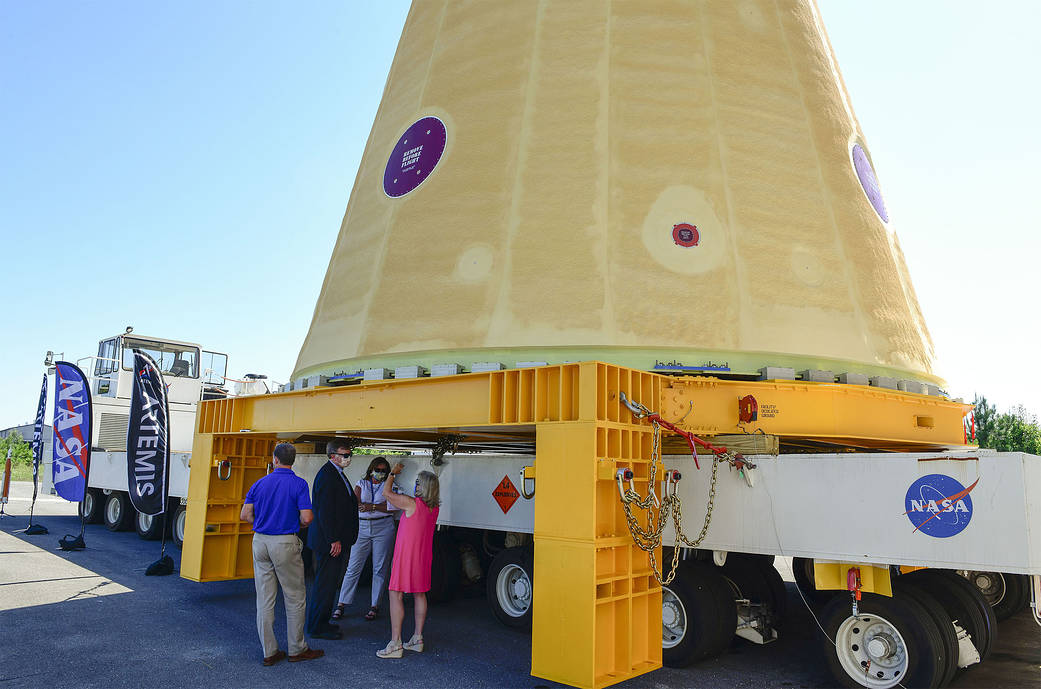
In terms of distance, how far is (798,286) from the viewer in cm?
822

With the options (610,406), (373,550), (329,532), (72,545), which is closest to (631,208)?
(610,406)

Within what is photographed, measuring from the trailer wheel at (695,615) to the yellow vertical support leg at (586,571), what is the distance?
0.59 metres

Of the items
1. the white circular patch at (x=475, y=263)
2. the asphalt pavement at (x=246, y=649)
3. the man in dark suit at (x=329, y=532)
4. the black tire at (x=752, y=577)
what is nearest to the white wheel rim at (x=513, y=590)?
the asphalt pavement at (x=246, y=649)

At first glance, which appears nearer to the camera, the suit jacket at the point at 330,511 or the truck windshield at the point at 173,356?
the suit jacket at the point at 330,511

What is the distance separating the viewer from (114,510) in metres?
16.3

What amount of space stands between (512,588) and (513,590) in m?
0.03

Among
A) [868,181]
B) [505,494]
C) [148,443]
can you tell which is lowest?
[505,494]

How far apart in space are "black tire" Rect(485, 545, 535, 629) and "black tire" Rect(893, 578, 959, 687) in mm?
3554

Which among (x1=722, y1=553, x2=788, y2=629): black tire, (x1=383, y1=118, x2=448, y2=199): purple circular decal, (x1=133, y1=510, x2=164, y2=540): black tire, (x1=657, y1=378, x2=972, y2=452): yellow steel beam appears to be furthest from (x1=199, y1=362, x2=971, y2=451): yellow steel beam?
(x1=133, y1=510, x2=164, y2=540): black tire

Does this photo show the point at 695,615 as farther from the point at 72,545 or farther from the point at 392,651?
the point at 72,545

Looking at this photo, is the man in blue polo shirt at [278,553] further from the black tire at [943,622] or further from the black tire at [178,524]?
the black tire at [178,524]

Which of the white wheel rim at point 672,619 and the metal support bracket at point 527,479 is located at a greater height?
the metal support bracket at point 527,479

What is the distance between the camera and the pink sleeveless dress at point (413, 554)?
6.31 m

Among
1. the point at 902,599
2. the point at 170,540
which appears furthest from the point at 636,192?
the point at 170,540
